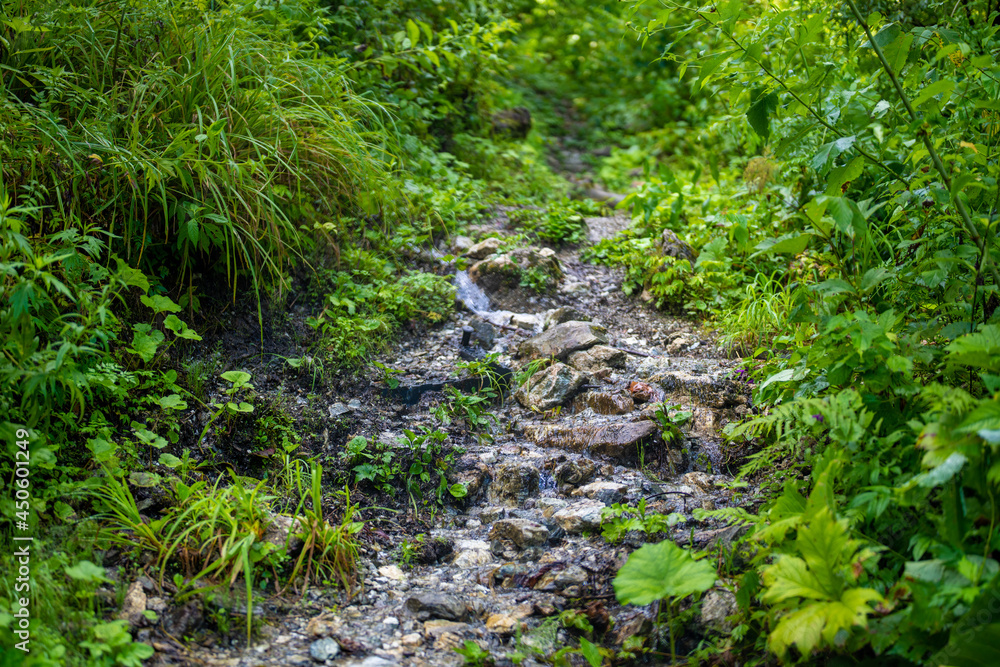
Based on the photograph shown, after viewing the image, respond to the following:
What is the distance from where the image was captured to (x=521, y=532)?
7.98 ft

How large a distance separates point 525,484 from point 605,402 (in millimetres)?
699

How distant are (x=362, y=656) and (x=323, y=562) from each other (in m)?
0.42

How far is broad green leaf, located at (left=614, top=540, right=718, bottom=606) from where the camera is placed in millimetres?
1719

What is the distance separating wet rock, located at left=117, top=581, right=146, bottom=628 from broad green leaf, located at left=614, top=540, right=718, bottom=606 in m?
1.43

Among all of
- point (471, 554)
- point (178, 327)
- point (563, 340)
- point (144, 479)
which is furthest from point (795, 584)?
point (178, 327)

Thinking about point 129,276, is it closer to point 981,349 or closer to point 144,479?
point 144,479

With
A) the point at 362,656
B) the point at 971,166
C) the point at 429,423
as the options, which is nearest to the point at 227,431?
the point at 429,423

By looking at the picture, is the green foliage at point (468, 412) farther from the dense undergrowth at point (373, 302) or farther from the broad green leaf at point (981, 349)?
the broad green leaf at point (981, 349)

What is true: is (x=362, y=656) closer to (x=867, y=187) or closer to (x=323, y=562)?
(x=323, y=562)

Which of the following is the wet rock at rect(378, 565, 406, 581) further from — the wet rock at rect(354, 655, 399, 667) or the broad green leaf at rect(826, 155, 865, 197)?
the broad green leaf at rect(826, 155, 865, 197)

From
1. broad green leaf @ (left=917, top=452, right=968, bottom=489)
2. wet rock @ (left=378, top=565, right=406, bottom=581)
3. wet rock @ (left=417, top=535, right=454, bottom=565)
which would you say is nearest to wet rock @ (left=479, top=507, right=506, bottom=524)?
wet rock @ (left=417, top=535, right=454, bottom=565)

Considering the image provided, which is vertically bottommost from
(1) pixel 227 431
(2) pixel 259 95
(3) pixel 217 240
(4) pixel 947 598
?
(1) pixel 227 431

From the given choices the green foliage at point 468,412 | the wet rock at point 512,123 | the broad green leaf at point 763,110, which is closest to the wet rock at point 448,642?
the green foliage at point 468,412

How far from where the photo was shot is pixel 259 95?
3.05 m
